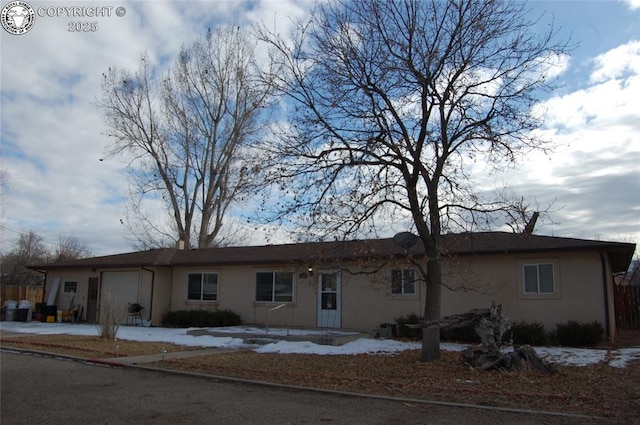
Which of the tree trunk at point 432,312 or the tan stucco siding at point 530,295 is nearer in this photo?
the tree trunk at point 432,312

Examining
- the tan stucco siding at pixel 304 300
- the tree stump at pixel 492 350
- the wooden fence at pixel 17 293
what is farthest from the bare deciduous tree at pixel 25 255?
the tree stump at pixel 492 350

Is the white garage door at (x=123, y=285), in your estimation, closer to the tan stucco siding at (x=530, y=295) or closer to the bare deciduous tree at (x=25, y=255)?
the tan stucco siding at (x=530, y=295)

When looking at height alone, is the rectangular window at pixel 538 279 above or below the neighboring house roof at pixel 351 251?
below

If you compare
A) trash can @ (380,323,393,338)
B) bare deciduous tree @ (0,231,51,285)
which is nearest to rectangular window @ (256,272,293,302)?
trash can @ (380,323,393,338)

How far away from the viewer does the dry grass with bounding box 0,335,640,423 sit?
8.12m

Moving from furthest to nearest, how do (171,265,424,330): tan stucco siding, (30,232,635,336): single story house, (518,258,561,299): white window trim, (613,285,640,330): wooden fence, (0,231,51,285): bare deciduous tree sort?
(0,231,51,285): bare deciduous tree < (613,285,640,330): wooden fence < (171,265,424,330): tan stucco siding < (518,258,561,299): white window trim < (30,232,635,336): single story house

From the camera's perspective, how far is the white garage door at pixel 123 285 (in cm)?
2461

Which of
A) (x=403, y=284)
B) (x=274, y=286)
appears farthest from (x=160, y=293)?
(x=403, y=284)

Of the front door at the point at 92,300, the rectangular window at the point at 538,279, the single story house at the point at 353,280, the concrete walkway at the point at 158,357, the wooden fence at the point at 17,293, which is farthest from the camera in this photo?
the wooden fence at the point at 17,293

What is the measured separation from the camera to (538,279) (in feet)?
53.8

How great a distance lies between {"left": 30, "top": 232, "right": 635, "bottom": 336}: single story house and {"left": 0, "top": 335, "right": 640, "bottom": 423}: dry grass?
2.23 m

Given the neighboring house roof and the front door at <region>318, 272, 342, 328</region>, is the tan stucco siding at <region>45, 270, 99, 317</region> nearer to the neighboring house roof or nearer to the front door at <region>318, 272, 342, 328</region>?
the neighboring house roof

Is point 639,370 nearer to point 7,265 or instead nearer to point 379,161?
point 379,161

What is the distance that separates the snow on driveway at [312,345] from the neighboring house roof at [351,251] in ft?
8.00
